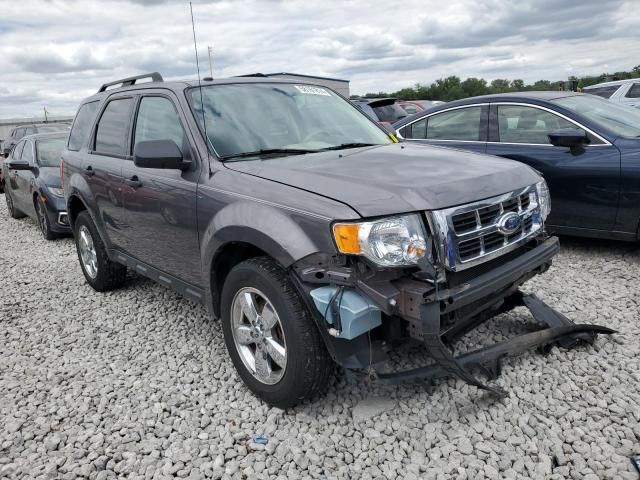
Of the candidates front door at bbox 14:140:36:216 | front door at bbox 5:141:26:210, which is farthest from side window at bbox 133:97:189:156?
front door at bbox 5:141:26:210

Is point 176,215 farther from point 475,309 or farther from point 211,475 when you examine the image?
point 475,309

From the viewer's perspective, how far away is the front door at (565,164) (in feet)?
16.3

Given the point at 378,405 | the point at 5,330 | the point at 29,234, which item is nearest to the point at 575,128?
the point at 378,405

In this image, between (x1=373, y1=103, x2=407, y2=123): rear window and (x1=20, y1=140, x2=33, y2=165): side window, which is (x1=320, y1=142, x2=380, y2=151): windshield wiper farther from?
(x1=373, y1=103, x2=407, y2=123): rear window

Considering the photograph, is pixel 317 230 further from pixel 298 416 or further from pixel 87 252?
pixel 87 252

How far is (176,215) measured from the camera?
3.54 m

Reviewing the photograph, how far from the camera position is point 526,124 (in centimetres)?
555

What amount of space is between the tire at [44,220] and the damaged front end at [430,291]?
6494 millimetres

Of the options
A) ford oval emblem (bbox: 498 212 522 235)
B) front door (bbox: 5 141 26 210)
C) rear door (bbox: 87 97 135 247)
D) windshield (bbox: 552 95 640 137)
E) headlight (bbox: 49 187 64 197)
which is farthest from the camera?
front door (bbox: 5 141 26 210)

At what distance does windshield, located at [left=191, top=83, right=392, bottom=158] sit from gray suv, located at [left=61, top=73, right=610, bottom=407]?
12 mm

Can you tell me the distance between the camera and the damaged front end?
95.9 inches

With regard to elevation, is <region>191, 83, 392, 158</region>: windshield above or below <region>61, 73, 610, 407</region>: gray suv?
above

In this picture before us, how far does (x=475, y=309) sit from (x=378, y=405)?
789 mm

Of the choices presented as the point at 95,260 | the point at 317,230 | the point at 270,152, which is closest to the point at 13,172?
the point at 95,260
